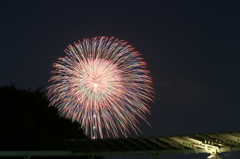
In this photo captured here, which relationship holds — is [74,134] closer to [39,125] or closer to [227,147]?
[39,125]

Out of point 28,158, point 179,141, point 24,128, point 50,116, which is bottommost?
point 28,158

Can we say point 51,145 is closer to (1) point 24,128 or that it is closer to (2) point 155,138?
(1) point 24,128

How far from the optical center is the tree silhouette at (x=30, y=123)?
31812 millimetres

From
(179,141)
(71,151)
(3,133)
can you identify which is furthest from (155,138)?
(3,133)

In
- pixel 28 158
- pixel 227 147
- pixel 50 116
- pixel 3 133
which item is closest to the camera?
pixel 227 147

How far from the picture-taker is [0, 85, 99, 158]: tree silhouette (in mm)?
31812

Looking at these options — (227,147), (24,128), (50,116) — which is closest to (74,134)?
(50,116)

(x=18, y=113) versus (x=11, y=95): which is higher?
(x=11, y=95)

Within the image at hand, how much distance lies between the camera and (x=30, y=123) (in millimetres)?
34438

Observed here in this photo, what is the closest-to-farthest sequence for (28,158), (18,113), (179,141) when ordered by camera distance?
(179,141) < (28,158) < (18,113)

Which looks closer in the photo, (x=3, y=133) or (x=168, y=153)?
(x=168, y=153)

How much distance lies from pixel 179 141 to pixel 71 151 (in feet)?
24.3

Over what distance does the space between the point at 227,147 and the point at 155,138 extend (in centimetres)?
412

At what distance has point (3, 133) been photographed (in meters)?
31.5
